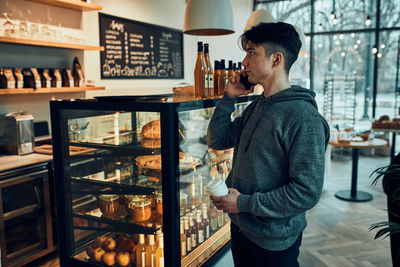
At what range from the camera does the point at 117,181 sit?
1.89m

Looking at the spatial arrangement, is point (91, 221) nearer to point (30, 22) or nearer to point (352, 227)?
point (30, 22)

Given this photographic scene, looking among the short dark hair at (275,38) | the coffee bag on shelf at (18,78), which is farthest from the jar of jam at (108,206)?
the coffee bag on shelf at (18,78)

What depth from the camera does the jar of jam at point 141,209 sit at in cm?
184

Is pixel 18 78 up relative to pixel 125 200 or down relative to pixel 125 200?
up

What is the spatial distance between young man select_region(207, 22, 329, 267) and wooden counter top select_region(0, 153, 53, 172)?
1.93 m

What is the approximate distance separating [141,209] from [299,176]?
2.98 ft

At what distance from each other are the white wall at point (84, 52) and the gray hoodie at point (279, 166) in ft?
9.04

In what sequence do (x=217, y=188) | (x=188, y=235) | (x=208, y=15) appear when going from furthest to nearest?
(x=208, y=15) → (x=188, y=235) → (x=217, y=188)

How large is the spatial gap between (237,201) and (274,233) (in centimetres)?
20

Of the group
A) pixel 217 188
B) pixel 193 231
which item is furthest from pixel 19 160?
pixel 217 188

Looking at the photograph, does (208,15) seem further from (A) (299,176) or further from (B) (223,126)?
(A) (299,176)

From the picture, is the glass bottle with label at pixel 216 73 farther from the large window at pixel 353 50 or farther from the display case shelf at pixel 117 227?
the large window at pixel 353 50

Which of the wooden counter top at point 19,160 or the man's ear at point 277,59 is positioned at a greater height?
the man's ear at point 277,59

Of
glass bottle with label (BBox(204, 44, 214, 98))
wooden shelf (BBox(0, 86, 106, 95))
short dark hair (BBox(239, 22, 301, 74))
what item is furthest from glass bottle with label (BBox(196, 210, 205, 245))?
wooden shelf (BBox(0, 86, 106, 95))
